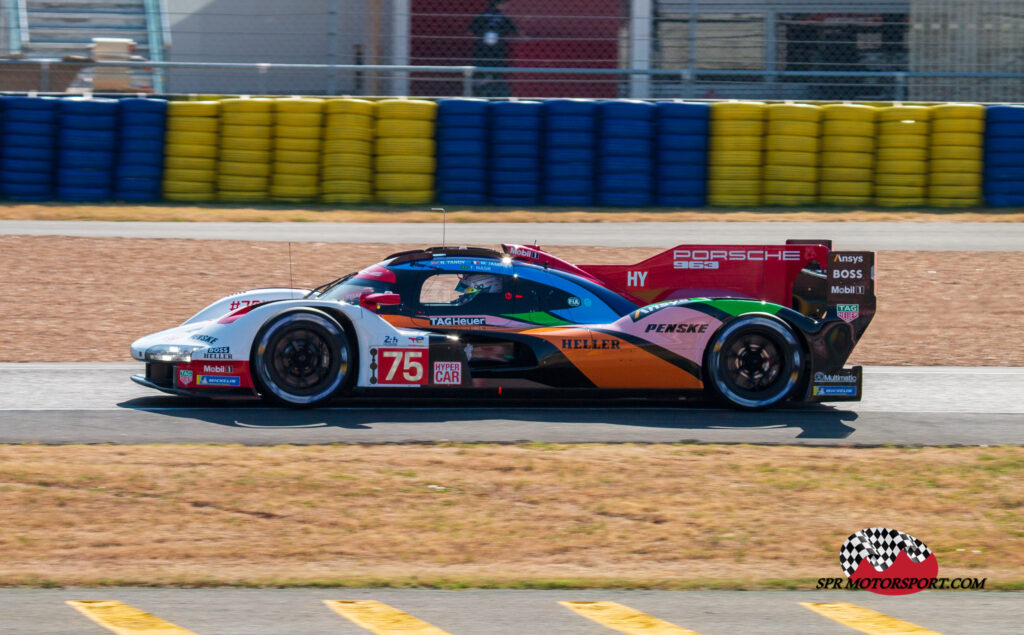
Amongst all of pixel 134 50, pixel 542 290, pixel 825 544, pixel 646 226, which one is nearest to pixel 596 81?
pixel 646 226

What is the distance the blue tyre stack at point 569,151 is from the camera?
667 inches

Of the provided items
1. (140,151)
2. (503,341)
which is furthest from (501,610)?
(140,151)

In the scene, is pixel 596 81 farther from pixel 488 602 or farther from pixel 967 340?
pixel 488 602

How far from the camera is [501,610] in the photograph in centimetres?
522

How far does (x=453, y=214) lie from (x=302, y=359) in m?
8.50

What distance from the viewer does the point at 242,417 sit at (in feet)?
28.1

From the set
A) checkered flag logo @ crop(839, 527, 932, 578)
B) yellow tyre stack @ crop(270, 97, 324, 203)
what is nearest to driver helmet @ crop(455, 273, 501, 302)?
checkered flag logo @ crop(839, 527, 932, 578)

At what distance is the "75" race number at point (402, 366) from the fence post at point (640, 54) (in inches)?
425

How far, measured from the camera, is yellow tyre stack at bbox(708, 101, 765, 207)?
667 inches

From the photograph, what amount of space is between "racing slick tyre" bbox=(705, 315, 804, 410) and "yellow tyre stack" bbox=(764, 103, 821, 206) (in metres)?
Answer: 8.72

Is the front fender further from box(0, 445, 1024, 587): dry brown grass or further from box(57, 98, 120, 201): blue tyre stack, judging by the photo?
box(57, 98, 120, 201): blue tyre stack

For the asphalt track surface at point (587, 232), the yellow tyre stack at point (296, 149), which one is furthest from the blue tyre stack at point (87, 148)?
the yellow tyre stack at point (296, 149)

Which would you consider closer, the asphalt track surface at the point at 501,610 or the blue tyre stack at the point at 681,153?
the asphalt track surface at the point at 501,610

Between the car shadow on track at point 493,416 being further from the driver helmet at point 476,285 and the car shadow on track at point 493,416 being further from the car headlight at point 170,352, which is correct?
the driver helmet at point 476,285
